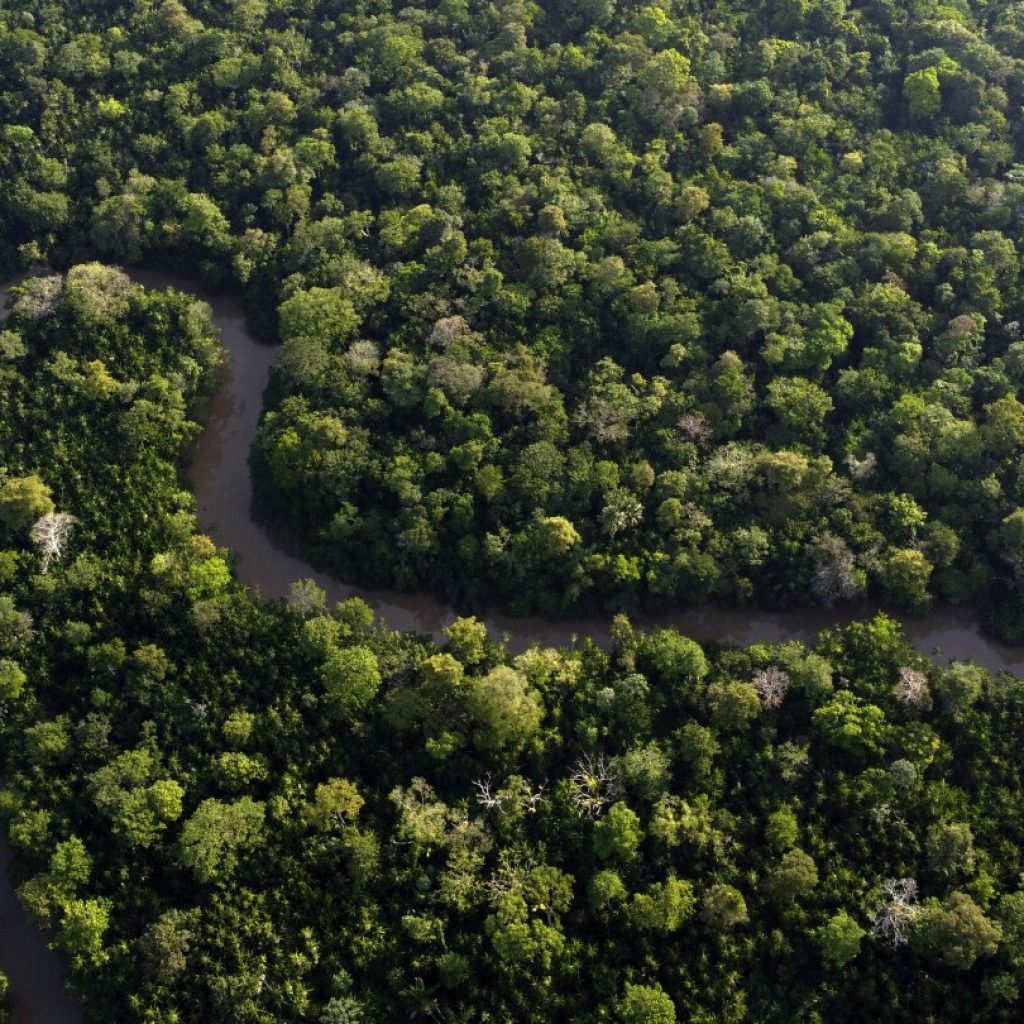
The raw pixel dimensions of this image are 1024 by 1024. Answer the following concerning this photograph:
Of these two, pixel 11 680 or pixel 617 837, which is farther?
pixel 11 680

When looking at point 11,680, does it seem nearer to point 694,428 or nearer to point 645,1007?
point 645,1007

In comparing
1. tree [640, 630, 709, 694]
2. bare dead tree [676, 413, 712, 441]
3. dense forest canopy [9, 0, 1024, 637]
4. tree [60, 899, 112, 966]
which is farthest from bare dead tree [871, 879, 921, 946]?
tree [60, 899, 112, 966]

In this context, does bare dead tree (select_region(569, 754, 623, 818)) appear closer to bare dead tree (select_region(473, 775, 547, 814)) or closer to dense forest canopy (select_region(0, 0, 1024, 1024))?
dense forest canopy (select_region(0, 0, 1024, 1024))

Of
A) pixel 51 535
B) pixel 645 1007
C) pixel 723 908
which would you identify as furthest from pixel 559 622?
pixel 51 535

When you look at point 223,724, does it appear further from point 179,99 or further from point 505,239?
point 179,99

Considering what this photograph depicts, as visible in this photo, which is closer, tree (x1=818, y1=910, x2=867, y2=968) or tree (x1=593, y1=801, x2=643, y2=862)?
tree (x1=818, y1=910, x2=867, y2=968)

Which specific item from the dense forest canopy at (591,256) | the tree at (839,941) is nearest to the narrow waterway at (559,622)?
the dense forest canopy at (591,256)
